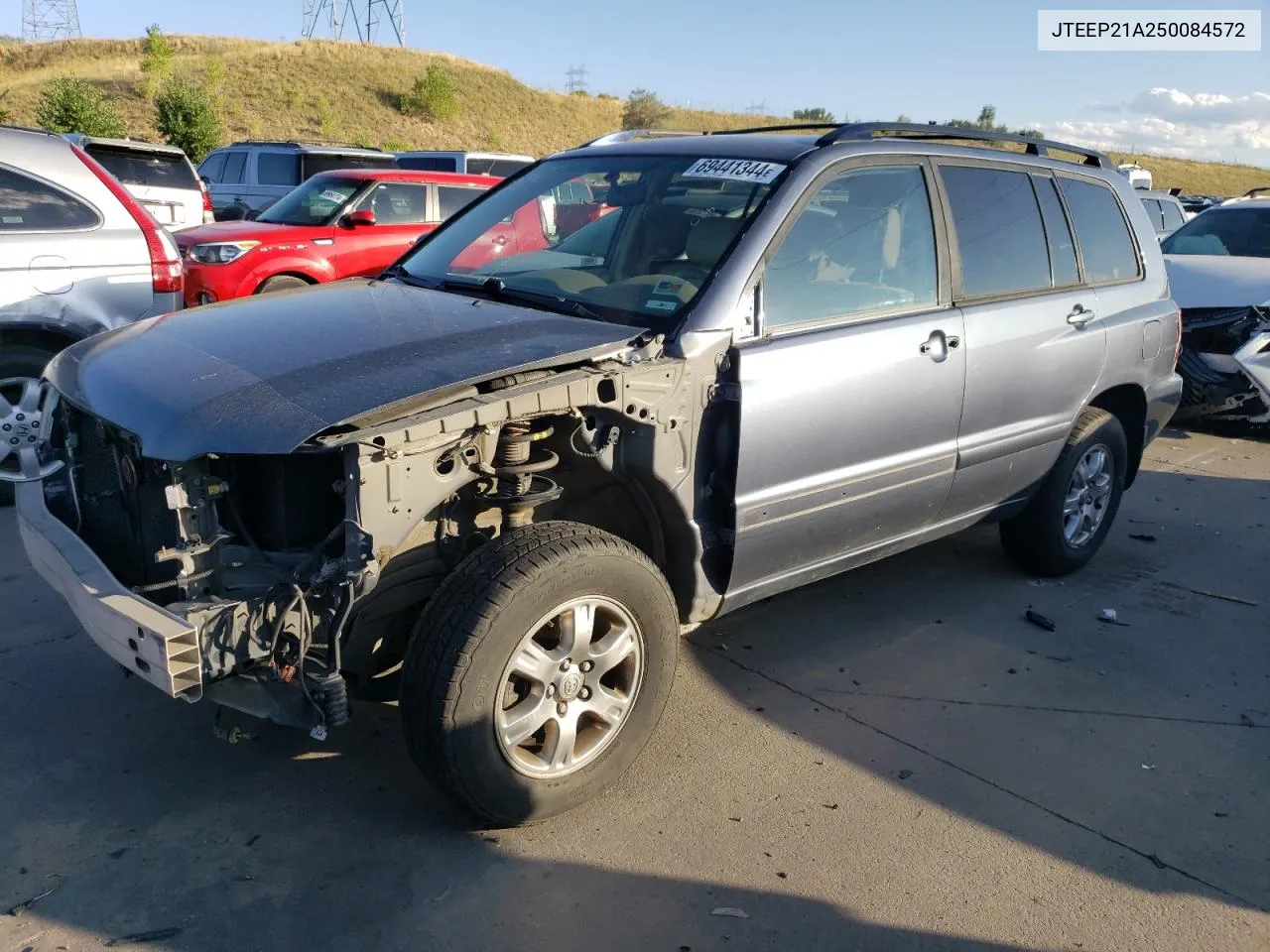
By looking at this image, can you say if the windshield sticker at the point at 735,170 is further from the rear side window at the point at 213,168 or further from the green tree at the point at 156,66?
the green tree at the point at 156,66

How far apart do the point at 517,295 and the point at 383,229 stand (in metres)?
6.68

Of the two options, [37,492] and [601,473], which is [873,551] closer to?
[601,473]

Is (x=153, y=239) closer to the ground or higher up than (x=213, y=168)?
closer to the ground

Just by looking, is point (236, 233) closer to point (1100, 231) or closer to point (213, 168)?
point (1100, 231)

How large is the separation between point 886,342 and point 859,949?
6.55 ft

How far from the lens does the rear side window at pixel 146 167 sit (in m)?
10.6

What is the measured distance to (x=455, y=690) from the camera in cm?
261

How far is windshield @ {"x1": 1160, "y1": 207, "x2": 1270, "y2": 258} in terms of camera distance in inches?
367

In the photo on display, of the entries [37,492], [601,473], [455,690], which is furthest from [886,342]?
[37,492]

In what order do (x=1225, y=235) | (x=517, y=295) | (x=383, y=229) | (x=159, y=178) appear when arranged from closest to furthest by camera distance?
(x=517, y=295), (x=1225, y=235), (x=383, y=229), (x=159, y=178)

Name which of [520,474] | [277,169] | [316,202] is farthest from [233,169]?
[520,474]

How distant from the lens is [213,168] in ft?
54.8

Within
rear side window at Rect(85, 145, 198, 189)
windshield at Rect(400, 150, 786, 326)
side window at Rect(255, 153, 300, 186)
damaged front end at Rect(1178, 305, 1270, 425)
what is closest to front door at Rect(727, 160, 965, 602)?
windshield at Rect(400, 150, 786, 326)

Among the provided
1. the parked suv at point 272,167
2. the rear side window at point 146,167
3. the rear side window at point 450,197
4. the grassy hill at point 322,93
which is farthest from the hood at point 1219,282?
the grassy hill at point 322,93
